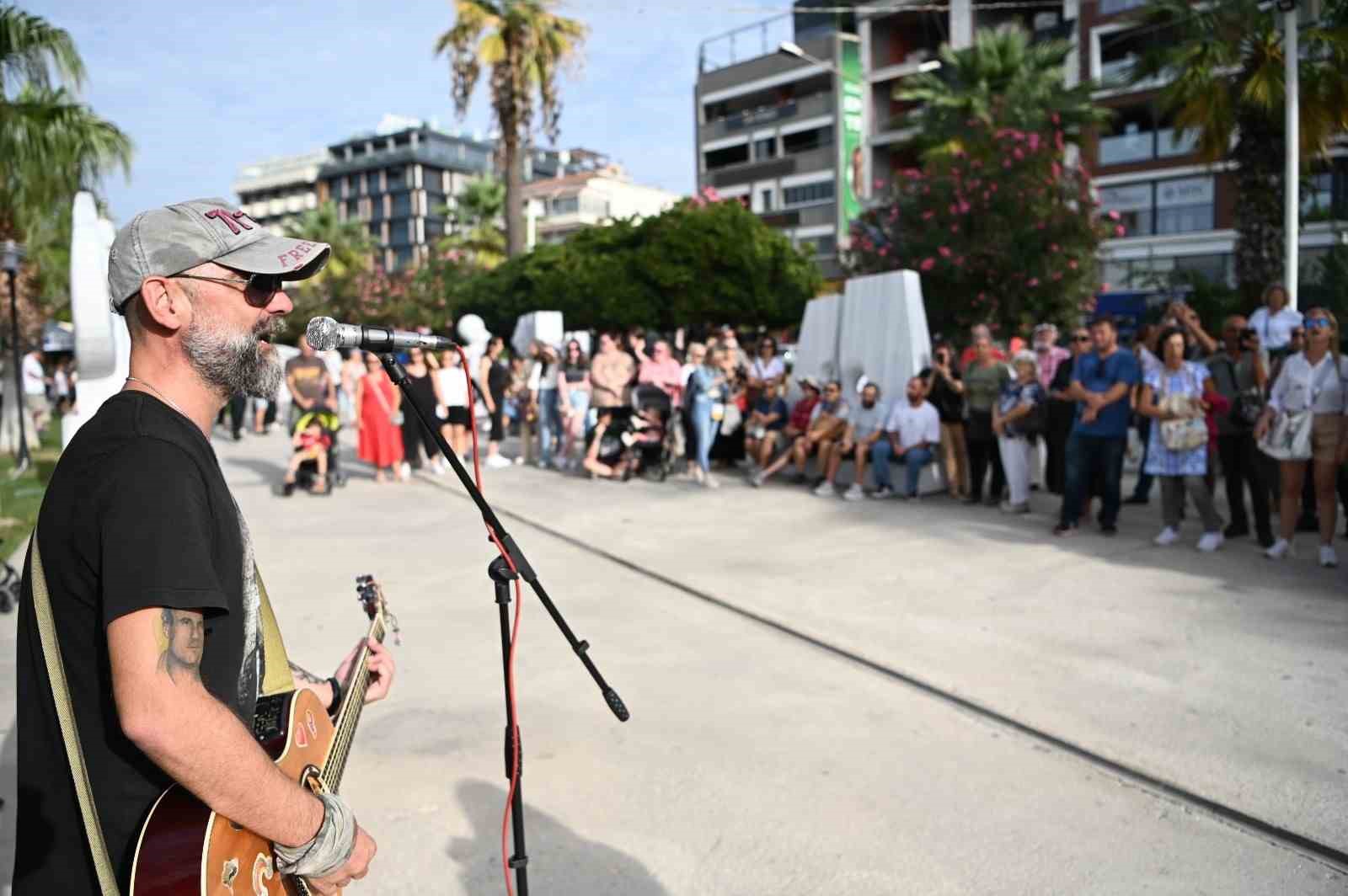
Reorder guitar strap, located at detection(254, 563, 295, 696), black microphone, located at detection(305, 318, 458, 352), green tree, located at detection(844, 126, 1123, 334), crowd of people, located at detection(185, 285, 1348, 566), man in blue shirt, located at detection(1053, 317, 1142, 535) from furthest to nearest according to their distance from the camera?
green tree, located at detection(844, 126, 1123, 334)
man in blue shirt, located at detection(1053, 317, 1142, 535)
crowd of people, located at detection(185, 285, 1348, 566)
black microphone, located at detection(305, 318, 458, 352)
guitar strap, located at detection(254, 563, 295, 696)

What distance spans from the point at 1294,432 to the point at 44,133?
1502 cm

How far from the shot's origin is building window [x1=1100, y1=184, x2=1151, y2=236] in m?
33.8

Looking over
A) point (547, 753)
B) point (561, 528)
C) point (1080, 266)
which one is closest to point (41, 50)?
point (561, 528)

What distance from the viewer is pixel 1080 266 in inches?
805

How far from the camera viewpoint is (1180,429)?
787cm

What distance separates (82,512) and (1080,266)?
69.4ft

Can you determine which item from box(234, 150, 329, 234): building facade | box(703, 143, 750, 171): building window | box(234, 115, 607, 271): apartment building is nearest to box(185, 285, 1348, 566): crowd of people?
box(703, 143, 750, 171): building window

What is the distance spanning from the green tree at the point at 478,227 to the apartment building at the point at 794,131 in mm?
10604

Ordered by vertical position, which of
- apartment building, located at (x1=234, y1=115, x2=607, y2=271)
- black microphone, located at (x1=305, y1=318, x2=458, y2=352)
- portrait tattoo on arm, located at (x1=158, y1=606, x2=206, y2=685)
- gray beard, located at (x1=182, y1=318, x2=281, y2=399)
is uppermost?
apartment building, located at (x1=234, y1=115, x2=607, y2=271)

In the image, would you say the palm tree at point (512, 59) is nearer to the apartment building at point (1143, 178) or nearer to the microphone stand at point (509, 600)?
the apartment building at point (1143, 178)

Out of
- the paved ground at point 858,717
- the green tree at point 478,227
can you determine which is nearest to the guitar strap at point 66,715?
the paved ground at point 858,717

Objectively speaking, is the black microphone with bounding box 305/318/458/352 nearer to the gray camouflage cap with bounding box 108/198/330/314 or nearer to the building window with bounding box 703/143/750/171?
the gray camouflage cap with bounding box 108/198/330/314

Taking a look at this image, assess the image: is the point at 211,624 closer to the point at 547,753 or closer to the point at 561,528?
the point at 547,753

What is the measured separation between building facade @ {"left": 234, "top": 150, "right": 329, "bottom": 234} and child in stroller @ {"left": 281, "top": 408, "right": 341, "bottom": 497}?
120147mm
